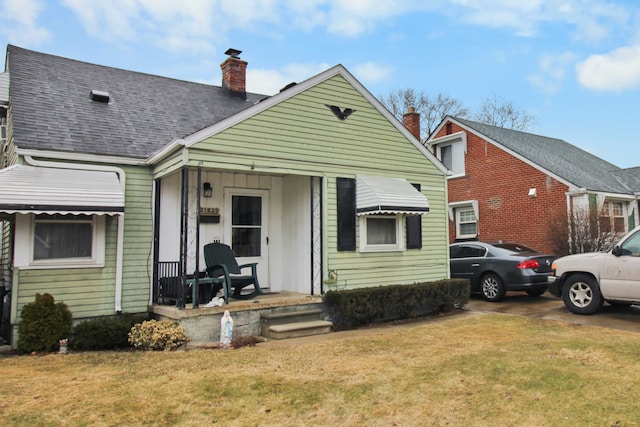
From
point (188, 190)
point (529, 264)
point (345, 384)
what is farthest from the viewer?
point (529, 264)

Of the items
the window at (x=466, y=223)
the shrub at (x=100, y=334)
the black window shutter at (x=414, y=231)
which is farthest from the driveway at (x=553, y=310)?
the shrub at (x=100, y=334)

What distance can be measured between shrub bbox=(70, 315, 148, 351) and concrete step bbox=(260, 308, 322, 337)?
6.99ft

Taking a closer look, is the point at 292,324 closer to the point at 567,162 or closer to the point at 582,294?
the point at 582,294

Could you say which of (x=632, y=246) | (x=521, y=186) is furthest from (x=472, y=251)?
(x=521, y=186)

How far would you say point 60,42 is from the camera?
1470cm

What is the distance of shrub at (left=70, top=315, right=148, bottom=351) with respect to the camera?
Result: 23.0 ft

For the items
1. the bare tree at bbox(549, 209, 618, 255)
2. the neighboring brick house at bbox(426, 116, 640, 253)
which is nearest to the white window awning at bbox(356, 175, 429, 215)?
the bare tree at bbox(549, 209, 618, 255)

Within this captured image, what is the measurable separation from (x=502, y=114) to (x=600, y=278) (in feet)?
93.0

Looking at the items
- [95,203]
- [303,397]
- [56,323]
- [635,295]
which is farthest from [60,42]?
[635,295]

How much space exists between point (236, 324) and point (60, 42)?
12.1 meters

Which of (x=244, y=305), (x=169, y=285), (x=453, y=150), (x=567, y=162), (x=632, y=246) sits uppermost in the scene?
(x=453, y=150)

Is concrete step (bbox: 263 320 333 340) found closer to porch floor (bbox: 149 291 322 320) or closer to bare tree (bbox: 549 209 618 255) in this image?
porch floor (bbox: 149 291 322 320)

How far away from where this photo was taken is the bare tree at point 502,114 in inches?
1329

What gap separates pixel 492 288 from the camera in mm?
11438
